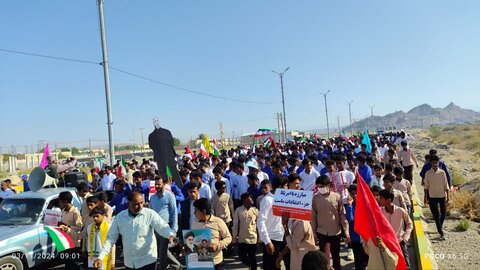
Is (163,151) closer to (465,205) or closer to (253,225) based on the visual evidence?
(253,225)

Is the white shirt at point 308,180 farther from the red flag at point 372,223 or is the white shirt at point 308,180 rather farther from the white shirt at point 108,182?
the white shirt at point 108,182

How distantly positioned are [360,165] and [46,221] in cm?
670

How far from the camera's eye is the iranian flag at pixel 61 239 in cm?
683

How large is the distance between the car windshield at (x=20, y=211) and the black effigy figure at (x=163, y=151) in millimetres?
2375

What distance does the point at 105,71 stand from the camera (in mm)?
14555

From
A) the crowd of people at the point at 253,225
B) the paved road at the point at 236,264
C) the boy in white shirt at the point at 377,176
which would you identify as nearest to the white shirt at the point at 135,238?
the crowd of people at the point at 253,225

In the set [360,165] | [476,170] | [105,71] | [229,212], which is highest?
[105,71]

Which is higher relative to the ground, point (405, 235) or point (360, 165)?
point (360, 165)

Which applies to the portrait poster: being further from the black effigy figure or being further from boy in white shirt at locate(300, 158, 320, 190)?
boy in white shirt at locate(300, 158, 320, 190)

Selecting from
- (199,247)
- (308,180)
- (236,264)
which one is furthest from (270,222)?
(308,180)

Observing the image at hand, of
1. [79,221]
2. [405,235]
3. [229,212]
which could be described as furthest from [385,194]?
[79,221]

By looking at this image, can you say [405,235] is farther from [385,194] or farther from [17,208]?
[17,208]

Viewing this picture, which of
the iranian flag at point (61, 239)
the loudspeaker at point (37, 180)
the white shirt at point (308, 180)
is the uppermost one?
the loudspeaker at point (37, 180)

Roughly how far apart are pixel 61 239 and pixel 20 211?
149cm
